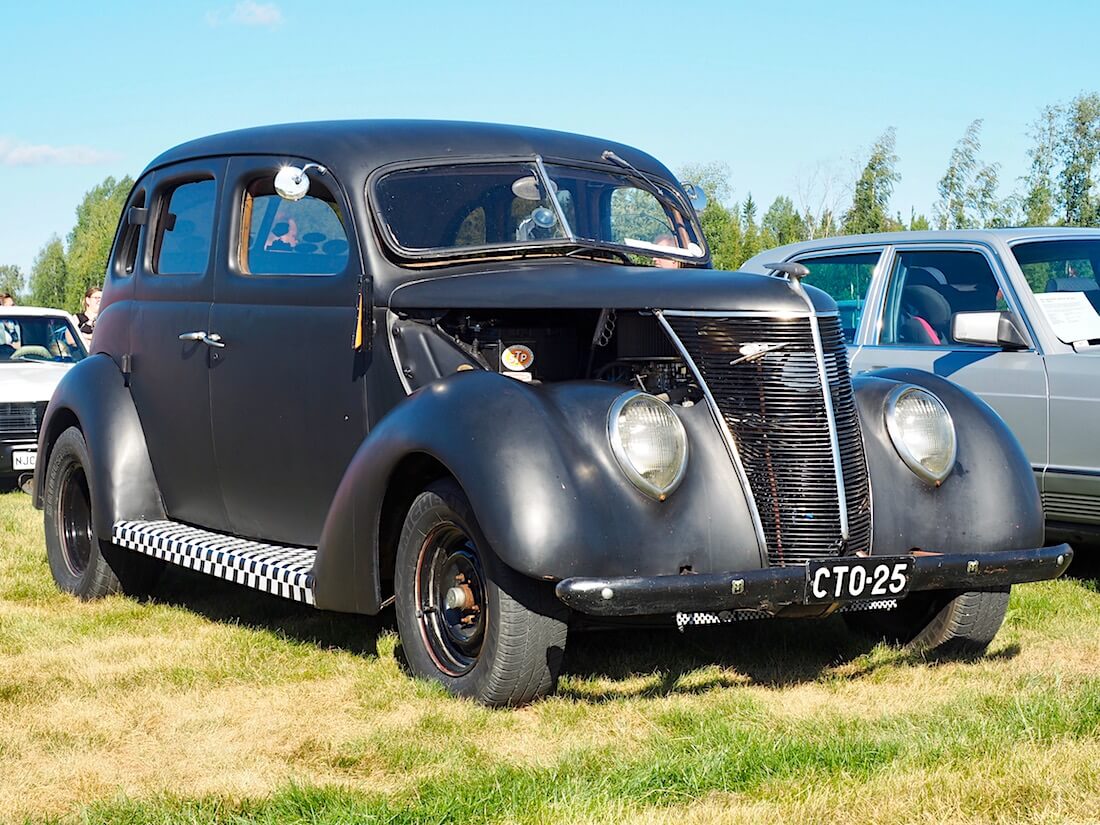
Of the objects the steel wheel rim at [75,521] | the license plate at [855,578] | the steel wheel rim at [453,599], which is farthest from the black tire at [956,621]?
the steel wheel rim at [75,521]

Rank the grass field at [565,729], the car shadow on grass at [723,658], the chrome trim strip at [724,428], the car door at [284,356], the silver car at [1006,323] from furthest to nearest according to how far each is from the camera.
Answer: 1. the silver car at [1006,323]
2. the car door at [284,356]
3. the car shadow on grass at [723,658]
4. the chrome trim strip at [724,428]
5. the grass field at [565,729]

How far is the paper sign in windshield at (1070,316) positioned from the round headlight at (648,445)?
3.39m

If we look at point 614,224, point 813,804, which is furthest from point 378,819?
point 614,224

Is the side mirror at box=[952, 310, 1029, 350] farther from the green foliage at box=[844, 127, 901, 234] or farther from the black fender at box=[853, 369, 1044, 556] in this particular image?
the green foliage at box=[844, 127, 901, 234]

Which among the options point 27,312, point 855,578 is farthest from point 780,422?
point 27,312

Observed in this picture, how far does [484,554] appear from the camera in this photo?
4.42m

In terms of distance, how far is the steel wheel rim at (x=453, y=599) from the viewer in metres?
4.62

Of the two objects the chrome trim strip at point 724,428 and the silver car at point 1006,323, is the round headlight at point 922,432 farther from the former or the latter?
the silver car at point 1006,323

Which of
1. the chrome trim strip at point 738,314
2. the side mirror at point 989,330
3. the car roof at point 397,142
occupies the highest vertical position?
the car roof at point 397,142

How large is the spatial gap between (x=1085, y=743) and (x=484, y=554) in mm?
1814

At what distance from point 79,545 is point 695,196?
347 cm

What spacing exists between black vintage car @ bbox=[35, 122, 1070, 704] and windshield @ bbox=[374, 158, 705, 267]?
1 centimetres

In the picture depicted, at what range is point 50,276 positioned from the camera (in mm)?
94062

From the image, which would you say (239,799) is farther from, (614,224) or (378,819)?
(614,224)
